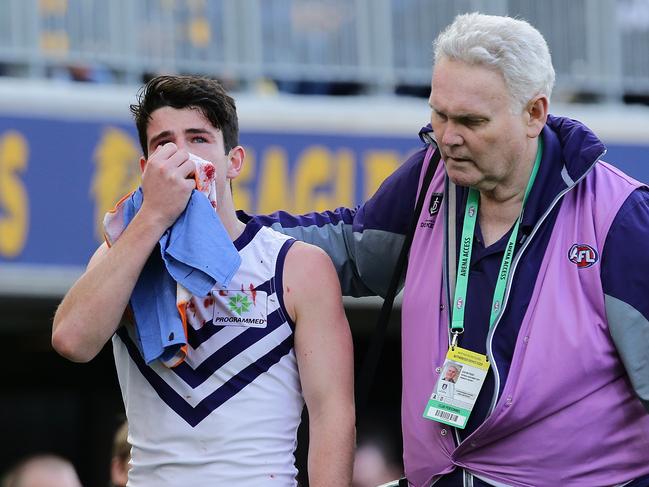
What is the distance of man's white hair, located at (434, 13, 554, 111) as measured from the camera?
3365 millimetres

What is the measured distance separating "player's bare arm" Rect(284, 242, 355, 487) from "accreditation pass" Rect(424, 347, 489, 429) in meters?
0.22

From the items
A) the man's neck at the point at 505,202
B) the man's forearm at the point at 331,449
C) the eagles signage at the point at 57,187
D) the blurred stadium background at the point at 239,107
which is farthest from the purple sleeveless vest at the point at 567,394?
the blurred stadium background at the point at 239,107

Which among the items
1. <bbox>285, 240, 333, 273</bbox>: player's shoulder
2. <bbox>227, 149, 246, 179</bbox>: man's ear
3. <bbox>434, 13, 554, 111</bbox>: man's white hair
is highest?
<bbox>434, 13, 554, 111</bbox>: man's white hair

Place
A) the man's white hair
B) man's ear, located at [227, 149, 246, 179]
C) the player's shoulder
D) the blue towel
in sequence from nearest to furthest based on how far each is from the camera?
the blue towel < the man's white hair < the player's shoulder < man's ear, located at [227, 149, 246, 179]

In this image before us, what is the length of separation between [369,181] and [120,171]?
5.46ft

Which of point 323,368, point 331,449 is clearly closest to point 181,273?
point 323,368

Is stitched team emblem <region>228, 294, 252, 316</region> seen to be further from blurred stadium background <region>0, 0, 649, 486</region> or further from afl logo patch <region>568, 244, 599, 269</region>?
blurred stadium background <region>0, 0, 649, 486</region>

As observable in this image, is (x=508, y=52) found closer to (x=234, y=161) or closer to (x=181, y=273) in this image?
(x=234, y=161)

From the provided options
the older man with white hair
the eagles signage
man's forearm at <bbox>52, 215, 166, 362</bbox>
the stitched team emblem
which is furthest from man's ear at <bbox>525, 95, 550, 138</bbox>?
the eagles signage

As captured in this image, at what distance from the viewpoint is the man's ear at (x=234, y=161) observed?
3.57 meters

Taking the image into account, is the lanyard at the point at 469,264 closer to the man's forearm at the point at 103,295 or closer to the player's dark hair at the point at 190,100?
the player's dark hair at the point at 190,100

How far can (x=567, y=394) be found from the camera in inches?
130

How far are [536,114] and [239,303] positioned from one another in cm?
90

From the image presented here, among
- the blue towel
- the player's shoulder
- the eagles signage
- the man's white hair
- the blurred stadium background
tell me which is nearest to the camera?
the blue towel
